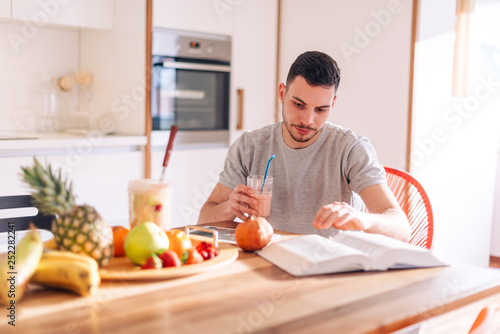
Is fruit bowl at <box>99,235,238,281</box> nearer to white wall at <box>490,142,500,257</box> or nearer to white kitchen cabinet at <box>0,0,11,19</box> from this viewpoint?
white kitchen cabinet at <box>0,0,11,19</box>

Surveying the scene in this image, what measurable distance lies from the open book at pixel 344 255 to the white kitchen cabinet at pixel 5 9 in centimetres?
225

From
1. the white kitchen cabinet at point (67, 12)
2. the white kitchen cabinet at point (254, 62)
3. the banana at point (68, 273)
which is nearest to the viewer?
the banana at point (68, 273)

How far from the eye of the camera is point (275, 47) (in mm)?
3875

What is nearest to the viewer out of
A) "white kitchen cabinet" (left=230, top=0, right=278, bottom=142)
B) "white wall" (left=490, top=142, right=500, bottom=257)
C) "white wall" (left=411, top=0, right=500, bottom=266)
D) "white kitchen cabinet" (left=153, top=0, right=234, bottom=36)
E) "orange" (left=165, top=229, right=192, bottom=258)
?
"orange" (left=165, top=229, right=192, bottom=258)

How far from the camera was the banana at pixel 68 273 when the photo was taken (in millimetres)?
1011

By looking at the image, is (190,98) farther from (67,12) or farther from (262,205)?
(262,205)

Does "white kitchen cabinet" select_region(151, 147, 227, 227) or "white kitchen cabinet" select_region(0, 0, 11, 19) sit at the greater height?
"white kitchen cabinet" select_region(0, 0, 11, 19)

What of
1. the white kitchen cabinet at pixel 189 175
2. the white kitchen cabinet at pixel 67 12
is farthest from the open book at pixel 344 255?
the white kitchen cabinet at pixel 67 12

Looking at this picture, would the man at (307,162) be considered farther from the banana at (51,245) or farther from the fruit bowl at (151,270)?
the banana at (51,245)

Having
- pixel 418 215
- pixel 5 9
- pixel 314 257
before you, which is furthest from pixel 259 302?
pixel 5 9

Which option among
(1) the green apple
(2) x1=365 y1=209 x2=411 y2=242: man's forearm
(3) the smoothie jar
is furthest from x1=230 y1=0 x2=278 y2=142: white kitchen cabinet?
(1) the green apple

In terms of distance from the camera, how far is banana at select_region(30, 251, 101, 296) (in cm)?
101

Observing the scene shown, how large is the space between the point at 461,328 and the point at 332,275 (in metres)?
1.89

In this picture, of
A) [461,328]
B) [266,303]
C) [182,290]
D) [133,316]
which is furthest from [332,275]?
[461,328]
